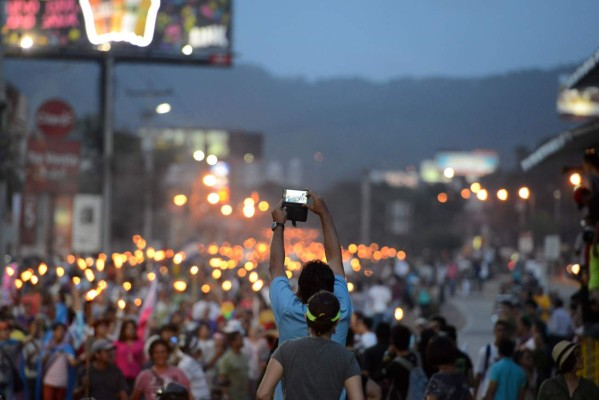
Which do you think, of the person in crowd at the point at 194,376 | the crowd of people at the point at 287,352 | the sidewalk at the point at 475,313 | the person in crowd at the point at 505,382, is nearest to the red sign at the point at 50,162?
the sidewalk at the point at 475,313

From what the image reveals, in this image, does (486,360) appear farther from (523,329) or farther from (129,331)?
(129,331)

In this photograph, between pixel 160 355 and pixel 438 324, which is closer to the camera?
pixel 160 355

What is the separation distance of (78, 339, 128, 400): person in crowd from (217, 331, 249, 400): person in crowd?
3002 millimetres

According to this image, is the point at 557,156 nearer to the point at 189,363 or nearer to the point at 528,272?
the point at 189,363

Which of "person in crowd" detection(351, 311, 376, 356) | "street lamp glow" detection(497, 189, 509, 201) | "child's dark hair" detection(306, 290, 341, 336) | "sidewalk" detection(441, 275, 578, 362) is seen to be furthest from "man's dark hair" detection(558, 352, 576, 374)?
"sidewalk" detection(441, 275, 578, 362)

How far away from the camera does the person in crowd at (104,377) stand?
1359 centimetres

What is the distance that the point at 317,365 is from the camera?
24.3 ft

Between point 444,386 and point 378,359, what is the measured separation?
293cm

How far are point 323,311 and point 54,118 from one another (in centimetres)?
4105

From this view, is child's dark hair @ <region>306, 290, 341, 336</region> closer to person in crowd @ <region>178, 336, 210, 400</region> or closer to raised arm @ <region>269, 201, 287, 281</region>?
raised arm @ <region>269, 201, 287, 281</region>

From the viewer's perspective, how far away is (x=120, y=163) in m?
69.9

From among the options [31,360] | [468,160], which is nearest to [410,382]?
[31,360]

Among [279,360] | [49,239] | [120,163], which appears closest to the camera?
[279,360]


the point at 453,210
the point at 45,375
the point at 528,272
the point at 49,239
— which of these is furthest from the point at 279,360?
the point at 453,210
